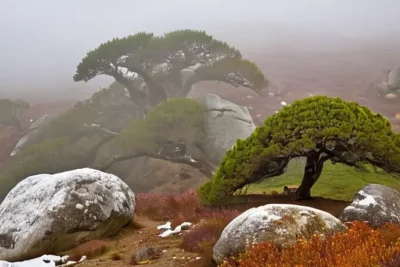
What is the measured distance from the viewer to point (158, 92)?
3422cm

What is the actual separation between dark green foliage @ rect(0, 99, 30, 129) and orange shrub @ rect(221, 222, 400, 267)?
39.4m

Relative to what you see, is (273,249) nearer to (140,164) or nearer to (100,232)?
(100,232)

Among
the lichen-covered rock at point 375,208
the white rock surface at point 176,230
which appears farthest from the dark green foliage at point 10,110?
the lichen-covered rock at point 375,208

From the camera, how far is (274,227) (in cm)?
731

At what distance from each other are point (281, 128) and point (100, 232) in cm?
591

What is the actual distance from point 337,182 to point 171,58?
1934 centimetres

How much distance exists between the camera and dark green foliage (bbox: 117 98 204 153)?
2548 cm

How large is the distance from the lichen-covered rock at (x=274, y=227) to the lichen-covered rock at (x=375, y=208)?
2044 mm

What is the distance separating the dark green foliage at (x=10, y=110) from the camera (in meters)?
41.3

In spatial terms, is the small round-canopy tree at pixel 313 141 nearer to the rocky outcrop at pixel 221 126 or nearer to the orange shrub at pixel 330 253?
the orange shrub at pixel 330 253

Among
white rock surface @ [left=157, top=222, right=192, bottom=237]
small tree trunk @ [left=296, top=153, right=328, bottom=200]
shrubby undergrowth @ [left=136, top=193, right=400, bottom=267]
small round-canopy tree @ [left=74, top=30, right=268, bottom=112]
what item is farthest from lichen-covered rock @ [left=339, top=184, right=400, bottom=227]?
small round-canopy tree @ [left=74, top=30, right=268, bottom=112]

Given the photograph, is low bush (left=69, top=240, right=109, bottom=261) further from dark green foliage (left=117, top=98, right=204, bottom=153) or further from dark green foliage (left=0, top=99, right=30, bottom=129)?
dark green foliage (left=0, top=99, right=30, bottom=129)

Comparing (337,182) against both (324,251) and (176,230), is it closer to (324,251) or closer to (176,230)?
(176,230)

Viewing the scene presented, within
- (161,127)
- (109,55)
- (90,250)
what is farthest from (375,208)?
(109,55)
